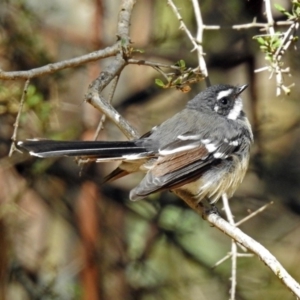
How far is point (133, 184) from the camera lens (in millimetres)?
4926

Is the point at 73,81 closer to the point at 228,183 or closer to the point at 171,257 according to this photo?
the point at 171,257

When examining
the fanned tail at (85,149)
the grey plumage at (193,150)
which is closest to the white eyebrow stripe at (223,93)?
the grey plumage at (193,150)

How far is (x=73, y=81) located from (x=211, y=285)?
1.90m

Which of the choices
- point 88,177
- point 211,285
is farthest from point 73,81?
point 211,285

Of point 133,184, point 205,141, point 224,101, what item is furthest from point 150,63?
point 133,184

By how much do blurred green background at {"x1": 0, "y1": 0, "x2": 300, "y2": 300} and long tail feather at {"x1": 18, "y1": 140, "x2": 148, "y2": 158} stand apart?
4.39 ft

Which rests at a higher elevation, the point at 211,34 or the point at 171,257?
the point at 211,34

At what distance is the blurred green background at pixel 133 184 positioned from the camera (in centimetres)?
456

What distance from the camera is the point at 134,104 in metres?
4.95

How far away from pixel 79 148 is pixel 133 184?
80.7 inches

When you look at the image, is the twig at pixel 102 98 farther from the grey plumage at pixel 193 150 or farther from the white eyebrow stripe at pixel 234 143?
the white eyebrow stripe at pixel 234 143

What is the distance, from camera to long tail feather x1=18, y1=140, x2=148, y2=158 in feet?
9.21

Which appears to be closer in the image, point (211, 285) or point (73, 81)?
point (211, 285)

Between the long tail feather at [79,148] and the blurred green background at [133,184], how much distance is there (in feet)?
4.39
